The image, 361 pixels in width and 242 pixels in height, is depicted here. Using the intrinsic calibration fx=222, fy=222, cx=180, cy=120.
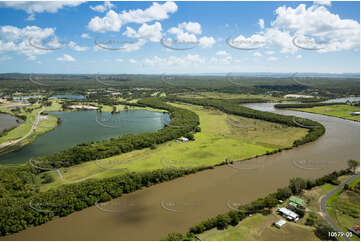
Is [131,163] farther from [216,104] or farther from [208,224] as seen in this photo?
[216,104]

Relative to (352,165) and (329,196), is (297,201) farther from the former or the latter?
(352,165)

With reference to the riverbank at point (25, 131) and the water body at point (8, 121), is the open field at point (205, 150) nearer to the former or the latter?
the riverbank at point (25, 131)

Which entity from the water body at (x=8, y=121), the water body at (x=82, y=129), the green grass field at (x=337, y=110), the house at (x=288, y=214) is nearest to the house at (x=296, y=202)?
the house at (x=288, y=214)

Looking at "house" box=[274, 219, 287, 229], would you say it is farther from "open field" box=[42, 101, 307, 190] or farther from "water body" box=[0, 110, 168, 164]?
"water body" box=[0, 110, 168, 164]

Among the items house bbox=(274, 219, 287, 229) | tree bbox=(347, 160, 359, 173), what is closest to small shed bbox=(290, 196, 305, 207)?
house bbox=(274, 219, 287, 229)

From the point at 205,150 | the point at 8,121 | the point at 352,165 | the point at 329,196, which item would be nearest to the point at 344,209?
the point at 329,196

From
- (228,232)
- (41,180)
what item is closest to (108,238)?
(228,232)

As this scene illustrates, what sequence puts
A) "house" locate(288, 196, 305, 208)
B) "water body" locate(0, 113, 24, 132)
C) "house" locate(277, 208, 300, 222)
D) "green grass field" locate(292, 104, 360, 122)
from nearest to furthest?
"house" locate(277, 208, 300, 222)
"house" locate(288, 196, 305, 208)
"water body" locate(0, 113, 24, 132)
"green grass field" locate(292, 104, 360, 122)
